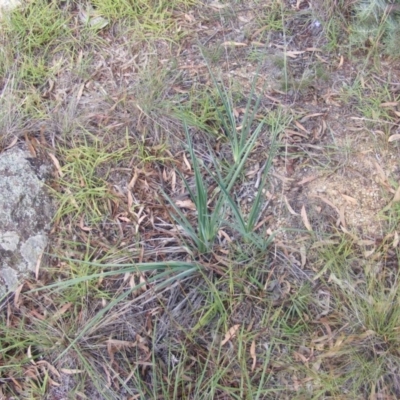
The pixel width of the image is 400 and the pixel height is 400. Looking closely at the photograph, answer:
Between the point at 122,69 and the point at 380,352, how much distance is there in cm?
163

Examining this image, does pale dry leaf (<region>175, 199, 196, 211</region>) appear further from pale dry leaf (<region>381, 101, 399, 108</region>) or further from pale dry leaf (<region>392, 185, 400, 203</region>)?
pale dry leaf (<region>381, 101, 399, 108</region>)

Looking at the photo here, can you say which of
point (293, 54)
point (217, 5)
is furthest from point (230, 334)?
point (217, 5)

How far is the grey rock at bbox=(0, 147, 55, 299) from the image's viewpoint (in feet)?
6.49

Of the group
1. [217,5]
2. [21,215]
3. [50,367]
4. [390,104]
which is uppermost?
[217,5]

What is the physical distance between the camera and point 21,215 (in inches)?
80.3

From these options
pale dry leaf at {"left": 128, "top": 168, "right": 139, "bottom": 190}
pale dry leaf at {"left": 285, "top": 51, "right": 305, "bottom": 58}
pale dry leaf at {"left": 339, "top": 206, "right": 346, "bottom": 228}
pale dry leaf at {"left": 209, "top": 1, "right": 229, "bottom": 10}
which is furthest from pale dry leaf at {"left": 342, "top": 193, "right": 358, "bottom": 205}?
pale dry leaf at {"left": 209, "top": 1, "right": 229, "bottom": 10}

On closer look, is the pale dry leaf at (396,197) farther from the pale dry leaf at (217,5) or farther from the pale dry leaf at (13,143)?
the pale dry leaf at (13,143)

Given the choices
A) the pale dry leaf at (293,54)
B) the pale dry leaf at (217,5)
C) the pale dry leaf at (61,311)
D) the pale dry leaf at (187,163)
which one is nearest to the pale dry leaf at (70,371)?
the pale dry leaf at (61,311)

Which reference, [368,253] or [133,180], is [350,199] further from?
[133,180]

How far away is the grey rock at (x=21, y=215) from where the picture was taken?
6.49 feet

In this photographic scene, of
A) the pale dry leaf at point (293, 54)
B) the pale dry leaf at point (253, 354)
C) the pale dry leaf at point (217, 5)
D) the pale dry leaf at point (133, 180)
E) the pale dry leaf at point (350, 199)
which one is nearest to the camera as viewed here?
the pale dry leaf at point (253, 354)

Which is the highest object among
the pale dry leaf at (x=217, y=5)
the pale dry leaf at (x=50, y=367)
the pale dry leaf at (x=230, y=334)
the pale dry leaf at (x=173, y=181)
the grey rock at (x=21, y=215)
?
the pale dry leaf at (x=217, y=5)

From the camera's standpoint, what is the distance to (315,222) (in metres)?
1.97

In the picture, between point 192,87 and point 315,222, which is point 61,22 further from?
point 315,222
